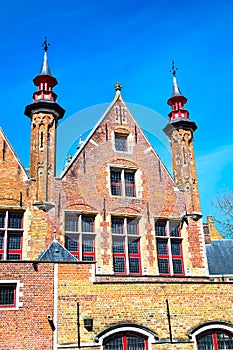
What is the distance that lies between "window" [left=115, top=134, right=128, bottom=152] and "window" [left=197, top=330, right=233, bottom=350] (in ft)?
26.9

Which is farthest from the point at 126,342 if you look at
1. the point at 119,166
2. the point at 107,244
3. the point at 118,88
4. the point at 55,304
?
the point at 118,88

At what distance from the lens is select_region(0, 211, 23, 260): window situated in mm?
Answer: 14164

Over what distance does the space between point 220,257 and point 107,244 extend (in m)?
6.78

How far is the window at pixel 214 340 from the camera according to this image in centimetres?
1209

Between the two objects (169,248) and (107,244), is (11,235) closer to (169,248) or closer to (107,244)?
(107,244)

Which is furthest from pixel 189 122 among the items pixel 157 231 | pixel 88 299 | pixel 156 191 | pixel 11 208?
pixel 88 299

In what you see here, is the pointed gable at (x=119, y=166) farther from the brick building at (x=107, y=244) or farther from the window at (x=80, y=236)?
the window at (x=80, y=236)

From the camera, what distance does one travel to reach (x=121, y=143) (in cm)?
1758

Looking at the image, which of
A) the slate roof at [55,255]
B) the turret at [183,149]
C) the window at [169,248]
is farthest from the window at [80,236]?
the turret at [183,149]

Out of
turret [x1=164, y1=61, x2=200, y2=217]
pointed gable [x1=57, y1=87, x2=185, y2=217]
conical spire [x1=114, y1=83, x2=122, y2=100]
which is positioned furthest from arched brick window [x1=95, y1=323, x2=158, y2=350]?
conical spire [x1=114, y1=83, x2=122, y2=100]

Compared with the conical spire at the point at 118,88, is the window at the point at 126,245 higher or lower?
lower

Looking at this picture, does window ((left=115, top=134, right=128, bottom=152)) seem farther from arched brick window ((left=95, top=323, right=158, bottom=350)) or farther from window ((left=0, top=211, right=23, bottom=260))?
arched brick window ((left=95, top=323, right=158, bottom=350))

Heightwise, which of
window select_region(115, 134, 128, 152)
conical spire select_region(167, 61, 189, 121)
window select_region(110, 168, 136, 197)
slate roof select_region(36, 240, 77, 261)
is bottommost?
slate roof select_region(36, 240, 77, 261)

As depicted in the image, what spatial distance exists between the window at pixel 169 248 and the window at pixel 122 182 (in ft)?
5.69
